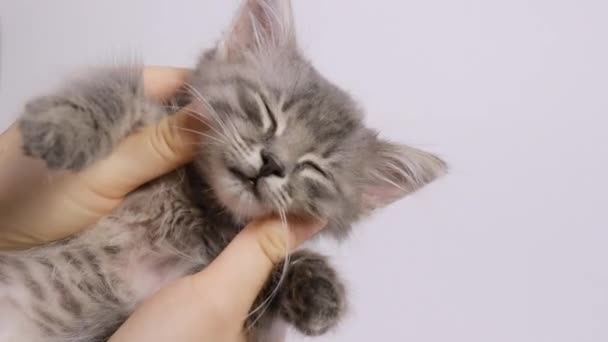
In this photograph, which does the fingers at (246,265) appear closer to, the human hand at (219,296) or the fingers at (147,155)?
the human hand at (219,296)

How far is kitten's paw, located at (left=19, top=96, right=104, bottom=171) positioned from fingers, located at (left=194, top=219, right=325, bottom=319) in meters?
0.32

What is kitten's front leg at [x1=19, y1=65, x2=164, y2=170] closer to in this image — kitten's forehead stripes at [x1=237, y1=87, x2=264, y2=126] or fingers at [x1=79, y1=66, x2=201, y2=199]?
fingers at [x1=79, y1=66, x2=201, y2=199]

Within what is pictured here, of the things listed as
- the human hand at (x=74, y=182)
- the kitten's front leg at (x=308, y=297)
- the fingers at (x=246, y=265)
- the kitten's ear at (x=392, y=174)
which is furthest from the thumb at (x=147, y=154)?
the kitten's ear at (x=392, y=174)

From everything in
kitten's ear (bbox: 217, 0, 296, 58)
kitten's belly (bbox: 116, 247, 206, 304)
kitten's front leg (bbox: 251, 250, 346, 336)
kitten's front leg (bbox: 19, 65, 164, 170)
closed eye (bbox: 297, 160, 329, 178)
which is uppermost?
kitten's ear (bbox: 217, 0, 296, 58)

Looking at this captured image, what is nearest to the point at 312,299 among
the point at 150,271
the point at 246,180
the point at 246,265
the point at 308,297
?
the point at 308,297

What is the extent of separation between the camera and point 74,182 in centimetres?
108

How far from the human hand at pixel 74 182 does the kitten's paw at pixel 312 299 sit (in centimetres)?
35

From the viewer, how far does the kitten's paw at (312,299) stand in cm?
104

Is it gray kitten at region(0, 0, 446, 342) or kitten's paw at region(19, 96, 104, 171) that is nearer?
kitten's paw at region(19, 96, 104, 171)

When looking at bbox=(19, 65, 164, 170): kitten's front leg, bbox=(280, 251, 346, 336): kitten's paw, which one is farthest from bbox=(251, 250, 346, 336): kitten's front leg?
bbox=(19, 65, 164, 170): kitten's front leg

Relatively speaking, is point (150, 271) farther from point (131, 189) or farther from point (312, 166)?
point (312, 166)

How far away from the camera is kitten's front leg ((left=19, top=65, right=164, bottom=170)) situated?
0.88m

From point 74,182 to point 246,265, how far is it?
1.28ft

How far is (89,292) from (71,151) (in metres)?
0.35
